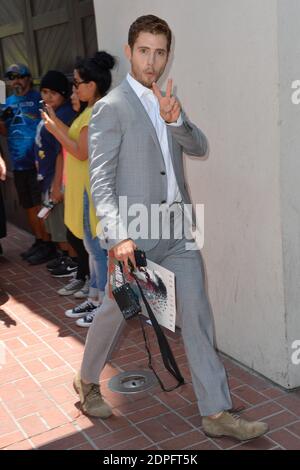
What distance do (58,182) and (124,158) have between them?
121 inches

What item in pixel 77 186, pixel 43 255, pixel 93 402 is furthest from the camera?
pixel 43 255

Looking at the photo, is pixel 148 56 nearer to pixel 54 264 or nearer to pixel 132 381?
pixel 132 381

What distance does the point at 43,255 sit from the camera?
7258 mm

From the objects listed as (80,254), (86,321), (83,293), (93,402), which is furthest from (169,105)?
(83,293)

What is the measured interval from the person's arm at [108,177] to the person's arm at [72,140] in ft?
5.11

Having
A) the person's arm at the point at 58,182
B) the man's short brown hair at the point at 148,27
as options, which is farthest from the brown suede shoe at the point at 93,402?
the person's arm at the point at 58,182

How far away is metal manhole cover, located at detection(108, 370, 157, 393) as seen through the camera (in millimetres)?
4055

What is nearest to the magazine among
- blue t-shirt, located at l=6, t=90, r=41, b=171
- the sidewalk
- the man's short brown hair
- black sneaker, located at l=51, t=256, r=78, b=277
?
the sidewalk

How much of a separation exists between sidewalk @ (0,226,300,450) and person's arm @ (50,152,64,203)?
1405 mm

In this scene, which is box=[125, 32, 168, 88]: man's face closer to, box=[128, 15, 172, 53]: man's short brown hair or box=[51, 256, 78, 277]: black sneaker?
box=[128, 15, 172, 53]: man's short brown hair

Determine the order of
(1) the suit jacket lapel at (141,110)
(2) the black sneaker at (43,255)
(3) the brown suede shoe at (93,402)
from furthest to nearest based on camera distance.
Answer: (2) the black sneaker at (43,255) → (3) the brown suede shoe at (93,402) → (1) the suit jacket lapel at (141,110)

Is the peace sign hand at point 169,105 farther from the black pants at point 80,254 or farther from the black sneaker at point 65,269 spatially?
the black sneaker at point 65,269

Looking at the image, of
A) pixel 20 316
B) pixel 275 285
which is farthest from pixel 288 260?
pixel 20 316

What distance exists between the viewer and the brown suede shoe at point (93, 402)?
3694mm
